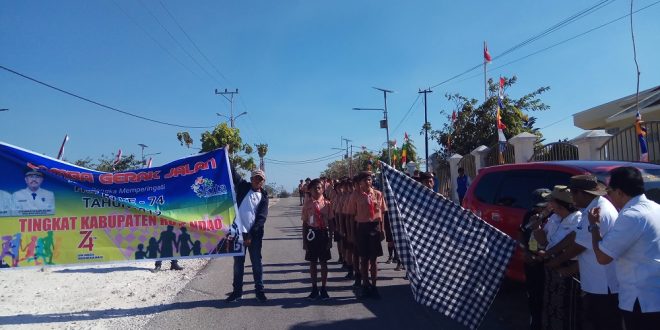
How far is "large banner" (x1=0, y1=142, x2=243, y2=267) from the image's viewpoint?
674 centimetres

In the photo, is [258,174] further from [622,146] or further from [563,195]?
[622,146]

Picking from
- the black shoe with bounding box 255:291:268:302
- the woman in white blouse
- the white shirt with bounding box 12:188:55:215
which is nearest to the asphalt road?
the black shoe with bounding box 255:291:268:302

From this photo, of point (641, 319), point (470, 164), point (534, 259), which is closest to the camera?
point (641, 319)

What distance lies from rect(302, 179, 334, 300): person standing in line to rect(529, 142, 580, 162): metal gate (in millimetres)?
8286

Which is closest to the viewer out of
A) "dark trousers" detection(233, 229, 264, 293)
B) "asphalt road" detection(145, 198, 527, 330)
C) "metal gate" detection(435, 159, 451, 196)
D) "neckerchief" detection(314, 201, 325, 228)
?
"asphalt road" detection(145, 198, 527, 330)

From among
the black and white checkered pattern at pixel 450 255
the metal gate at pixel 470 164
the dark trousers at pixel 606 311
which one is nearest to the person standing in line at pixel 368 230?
the black and white checkered pattern at pixel 450 255

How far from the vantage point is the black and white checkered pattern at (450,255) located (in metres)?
4.63

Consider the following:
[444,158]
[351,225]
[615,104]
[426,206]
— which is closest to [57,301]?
[351,225]

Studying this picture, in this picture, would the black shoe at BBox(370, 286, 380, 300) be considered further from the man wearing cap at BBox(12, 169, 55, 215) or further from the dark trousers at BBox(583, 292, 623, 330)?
the man wearing cap at BBox(12, 169, 55, 215)

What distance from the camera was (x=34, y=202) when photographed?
6816 mm

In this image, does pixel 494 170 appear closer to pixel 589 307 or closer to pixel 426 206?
pixel 426 206

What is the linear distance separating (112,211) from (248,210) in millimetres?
1955

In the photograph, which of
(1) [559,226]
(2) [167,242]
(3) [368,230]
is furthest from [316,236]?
(1) [559,226]

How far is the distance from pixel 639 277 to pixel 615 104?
1799cm
